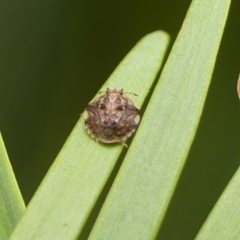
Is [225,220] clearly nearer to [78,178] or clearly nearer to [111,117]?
[78,178]

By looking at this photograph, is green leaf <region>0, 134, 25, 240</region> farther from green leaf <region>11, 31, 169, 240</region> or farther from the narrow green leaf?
the narrow green leaf

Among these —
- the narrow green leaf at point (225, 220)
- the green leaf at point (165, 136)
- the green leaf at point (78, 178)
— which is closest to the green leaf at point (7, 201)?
the green leaf at point (78, 178)

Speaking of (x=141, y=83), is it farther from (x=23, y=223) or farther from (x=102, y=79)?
(x=102, y=79)

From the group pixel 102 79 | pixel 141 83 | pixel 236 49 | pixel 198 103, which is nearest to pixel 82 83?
pixel 102 79

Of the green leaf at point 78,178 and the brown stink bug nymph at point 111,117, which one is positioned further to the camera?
the brown stink bug nymph at point 111,117

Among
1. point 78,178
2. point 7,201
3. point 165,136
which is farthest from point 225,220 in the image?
point 7,201

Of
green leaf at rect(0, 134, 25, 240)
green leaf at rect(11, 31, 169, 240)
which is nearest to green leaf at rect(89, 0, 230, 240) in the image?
green leaf at rect(11, 31, 169, 240)

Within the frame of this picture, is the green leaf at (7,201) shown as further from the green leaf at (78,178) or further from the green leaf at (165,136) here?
the green leaf at (165,136)
